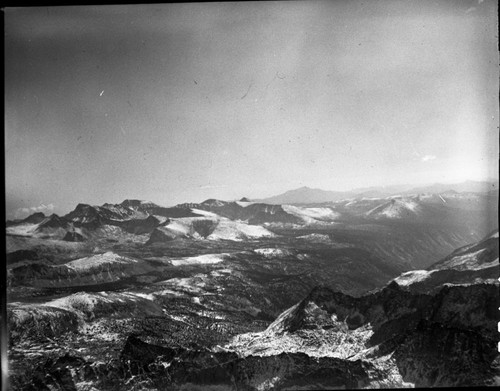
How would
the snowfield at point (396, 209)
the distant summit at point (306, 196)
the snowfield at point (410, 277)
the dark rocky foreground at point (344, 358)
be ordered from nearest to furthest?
1. the dark rocky foreground at point (344, 358)
2. the distant summit at point (306, 196)
3. the snowfield at point (410, 277)
4. the snowfield at point (396, 209)

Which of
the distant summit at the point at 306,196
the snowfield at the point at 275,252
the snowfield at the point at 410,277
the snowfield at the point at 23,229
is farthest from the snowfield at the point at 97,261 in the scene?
the snowfield at the point at 410,277

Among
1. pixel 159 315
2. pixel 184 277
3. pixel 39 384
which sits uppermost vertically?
pixel 184 277

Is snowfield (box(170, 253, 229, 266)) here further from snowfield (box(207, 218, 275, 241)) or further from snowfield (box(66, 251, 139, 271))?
snowfield (box(66, 251, 139, 271))

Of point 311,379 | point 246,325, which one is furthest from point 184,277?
point 311,379

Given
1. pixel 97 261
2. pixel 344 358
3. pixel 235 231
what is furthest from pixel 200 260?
pixel 344 358

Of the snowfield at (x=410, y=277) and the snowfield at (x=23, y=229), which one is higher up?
the snowfield at (x=23, y=229)

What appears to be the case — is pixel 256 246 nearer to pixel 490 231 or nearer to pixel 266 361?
pixel 266 361

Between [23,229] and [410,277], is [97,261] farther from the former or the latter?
[410,277]

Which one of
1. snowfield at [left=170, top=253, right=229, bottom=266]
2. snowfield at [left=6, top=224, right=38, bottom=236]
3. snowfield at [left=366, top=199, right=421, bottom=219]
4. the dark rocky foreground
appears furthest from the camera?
snowfield at [left=366, top=199, right=421, bottom=219]

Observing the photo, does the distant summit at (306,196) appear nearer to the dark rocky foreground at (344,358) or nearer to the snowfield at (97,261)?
the dark rocky foreground at (344,358)

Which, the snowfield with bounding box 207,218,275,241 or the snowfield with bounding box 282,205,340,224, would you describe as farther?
the snowfield with bounding box 207,218,275,241

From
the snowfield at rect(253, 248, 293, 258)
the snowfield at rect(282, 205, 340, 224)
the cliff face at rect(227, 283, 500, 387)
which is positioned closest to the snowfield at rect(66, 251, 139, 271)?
the snowfield at rect(253, 248, 293, 258)
